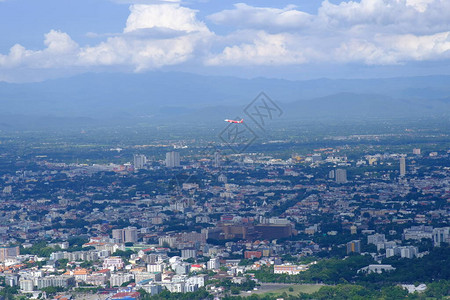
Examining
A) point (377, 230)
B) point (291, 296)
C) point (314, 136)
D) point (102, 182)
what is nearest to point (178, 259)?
point (291, 296)

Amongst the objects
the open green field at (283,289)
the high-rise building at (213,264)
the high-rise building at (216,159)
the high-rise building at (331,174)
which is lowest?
the open green field at (283,289)

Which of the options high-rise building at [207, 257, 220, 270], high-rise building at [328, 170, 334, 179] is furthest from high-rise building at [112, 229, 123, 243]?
high-rise building at [328, 170, 334, 179]

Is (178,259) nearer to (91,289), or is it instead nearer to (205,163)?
(91,289)

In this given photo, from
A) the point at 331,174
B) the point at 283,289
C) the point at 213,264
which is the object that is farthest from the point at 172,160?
the point at 283,289

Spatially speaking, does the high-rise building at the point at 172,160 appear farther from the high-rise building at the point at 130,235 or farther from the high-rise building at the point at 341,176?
the high-rise building at the point at 130,235

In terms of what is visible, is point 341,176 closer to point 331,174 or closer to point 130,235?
point 331,174

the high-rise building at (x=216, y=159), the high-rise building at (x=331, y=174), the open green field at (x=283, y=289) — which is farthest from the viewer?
the high-rise building at (x=216, y=159)

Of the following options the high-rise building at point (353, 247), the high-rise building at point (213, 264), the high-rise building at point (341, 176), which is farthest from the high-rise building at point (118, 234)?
the high-rise building at point (341, 176)

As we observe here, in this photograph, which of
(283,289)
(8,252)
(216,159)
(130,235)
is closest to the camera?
(283,289)
